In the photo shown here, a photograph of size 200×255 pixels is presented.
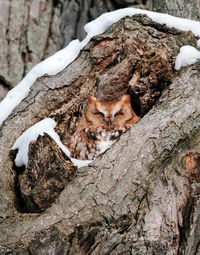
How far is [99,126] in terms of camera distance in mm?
2449

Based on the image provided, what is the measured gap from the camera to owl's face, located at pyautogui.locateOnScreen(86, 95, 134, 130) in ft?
8.05

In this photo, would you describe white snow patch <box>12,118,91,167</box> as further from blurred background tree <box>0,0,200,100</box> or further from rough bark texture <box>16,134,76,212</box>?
blurred background tree <box>0,0,200,100</box>

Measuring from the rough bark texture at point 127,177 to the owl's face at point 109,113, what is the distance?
1.07 feet

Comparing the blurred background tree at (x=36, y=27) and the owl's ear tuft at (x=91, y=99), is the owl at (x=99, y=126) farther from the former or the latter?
the blurred background tree at (x=36, y=27)

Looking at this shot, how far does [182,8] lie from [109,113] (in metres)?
0.72

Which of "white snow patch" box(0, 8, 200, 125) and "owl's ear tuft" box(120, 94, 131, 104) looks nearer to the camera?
"white snow patch" box(0, 8, 200, 125)

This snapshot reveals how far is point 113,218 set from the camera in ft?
5.51

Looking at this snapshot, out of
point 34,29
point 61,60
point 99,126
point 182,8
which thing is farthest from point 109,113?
point 34,29

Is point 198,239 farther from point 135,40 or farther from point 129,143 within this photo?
point 135,40

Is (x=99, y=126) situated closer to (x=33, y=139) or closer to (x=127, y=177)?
(x=33, y=139)

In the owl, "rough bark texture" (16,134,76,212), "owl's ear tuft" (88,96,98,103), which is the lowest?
the owl

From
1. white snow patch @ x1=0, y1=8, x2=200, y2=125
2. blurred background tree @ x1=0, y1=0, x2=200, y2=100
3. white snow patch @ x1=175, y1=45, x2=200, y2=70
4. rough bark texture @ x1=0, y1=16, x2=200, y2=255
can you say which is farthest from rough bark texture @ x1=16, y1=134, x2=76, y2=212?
blurred background tree @ x1=0, y1=0, x2=200, y2=100

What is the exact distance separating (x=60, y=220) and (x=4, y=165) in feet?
1.52

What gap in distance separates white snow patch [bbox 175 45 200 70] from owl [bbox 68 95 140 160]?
1.50 feet
